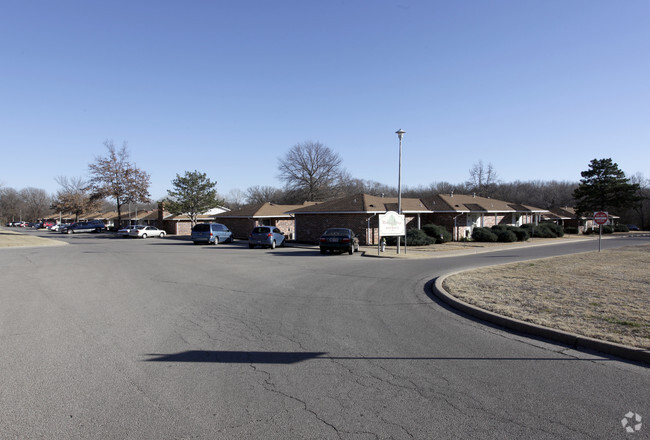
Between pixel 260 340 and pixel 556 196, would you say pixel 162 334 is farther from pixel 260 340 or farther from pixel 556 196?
pixel 556 196

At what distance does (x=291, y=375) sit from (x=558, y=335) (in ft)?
14.0

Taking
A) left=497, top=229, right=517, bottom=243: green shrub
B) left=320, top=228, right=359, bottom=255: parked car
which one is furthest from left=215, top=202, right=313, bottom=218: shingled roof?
left=497, top=229, right=517, bottom=243: green shrub

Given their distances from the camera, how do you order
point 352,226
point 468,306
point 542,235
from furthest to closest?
point 542,235
point 352,226
point 468,306

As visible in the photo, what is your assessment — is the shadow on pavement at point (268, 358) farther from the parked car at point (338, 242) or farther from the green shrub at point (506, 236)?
the green shrub at point (506, 236)

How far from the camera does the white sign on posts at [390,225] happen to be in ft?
76.9

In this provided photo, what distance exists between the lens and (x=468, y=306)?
8.32m

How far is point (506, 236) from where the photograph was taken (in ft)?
113

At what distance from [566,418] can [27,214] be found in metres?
156

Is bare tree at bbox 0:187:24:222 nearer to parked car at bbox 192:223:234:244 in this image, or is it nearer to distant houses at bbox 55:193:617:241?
distant houses at bbox 55:193:617:241

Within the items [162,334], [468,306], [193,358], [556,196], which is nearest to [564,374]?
[468,306]

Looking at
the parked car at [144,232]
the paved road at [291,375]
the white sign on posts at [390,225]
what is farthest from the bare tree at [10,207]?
the paved road at [291,375]

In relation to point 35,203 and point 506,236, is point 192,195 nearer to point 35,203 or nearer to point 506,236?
point 506,236

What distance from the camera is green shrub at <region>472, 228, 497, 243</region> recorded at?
111 feet

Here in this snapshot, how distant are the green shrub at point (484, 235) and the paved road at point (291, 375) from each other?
2737 centimetres
